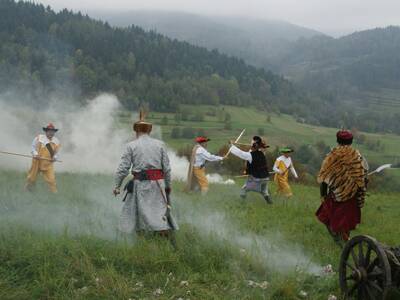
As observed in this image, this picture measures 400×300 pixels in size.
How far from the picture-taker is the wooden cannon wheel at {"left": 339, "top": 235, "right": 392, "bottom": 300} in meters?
→ 4.94

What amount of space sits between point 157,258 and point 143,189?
1152 mm

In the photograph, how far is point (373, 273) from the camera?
208 inches

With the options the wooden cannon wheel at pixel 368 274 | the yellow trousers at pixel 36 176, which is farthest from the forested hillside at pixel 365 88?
the wooden cannon wheel at pixel 368 274

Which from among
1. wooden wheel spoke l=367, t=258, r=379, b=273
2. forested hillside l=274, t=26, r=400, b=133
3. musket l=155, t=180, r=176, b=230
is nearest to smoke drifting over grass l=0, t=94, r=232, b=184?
musket l=155, t=180, r=176, b=230

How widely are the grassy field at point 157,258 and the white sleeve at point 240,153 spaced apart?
9.32 feet

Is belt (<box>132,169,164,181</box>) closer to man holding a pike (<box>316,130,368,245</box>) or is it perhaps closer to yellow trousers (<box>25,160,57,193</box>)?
man holding a pike (<box>316,130,368,245</box>)

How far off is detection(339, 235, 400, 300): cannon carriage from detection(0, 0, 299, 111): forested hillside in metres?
65.5

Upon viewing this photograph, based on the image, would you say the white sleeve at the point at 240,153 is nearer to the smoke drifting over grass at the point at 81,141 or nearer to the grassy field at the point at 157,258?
the grassy field at the point at 157,258

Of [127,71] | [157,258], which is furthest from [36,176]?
[127,71]

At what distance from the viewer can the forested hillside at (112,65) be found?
248ft

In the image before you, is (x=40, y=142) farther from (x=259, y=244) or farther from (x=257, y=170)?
(x=259, y=244)

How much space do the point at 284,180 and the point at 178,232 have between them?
7.35m

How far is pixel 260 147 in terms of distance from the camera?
1309 cm

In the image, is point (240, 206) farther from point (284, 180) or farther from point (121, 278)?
point (121, 278)
